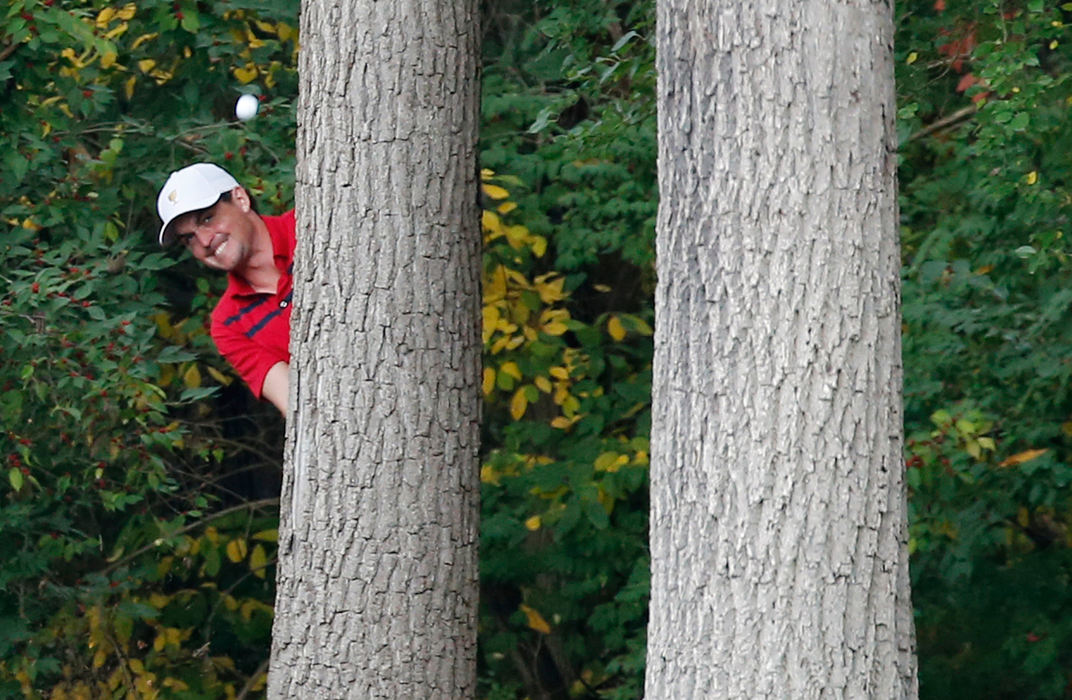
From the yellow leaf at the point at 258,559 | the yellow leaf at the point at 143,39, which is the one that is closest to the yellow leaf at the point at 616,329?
the yellow leaf at the point at 258,559

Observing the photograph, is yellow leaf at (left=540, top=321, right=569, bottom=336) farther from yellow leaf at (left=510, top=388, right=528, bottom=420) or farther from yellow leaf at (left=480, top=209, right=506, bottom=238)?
yellow leaf at (left=480, top=209, right=506, bottom=238)

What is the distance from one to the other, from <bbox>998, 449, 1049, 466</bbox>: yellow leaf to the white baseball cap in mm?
3271

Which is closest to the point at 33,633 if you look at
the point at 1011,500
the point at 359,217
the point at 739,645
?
the point at 359,217

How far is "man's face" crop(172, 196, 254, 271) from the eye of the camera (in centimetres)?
493

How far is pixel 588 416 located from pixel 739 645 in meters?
4.41

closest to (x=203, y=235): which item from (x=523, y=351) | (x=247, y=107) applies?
(x=247, y=107)

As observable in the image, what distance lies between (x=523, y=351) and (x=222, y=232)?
2465 millimetres

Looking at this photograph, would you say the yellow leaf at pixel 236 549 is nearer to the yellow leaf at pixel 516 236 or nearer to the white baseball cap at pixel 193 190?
the yellow leaf at pixel 516 236

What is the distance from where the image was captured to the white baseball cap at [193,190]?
4.91m

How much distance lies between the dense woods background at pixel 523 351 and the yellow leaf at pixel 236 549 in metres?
0.02

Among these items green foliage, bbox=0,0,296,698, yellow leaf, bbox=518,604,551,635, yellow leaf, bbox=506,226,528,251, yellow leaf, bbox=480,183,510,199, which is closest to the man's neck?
green foliage, bbox=0,0,296,698

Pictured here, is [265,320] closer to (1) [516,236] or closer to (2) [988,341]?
(1) [516,236]

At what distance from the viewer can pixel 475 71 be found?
424cm

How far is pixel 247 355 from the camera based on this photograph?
494 centimetres
